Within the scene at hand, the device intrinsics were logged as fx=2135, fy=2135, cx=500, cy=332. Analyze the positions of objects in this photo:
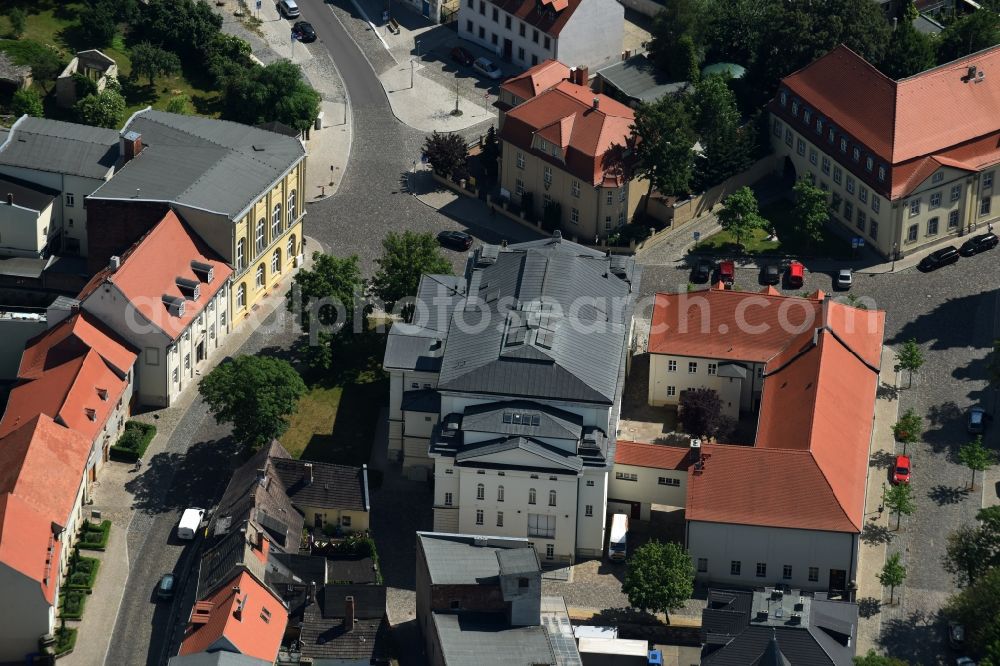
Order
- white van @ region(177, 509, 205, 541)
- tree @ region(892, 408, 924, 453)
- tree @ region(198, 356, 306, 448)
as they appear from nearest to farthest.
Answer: white van @ region(177, 509, 205, 541) < tree @ region(198, 356, 306, 448) < tree @ region(892, 408, 924, 453)

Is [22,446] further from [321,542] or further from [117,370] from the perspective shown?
[321,542]

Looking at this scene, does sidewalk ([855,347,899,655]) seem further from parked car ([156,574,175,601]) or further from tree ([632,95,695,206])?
parked car ([156,574,175,601])

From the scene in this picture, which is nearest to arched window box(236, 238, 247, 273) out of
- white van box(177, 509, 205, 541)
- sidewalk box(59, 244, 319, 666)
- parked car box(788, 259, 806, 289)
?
sidewalk box(59, 244, 319, 666)

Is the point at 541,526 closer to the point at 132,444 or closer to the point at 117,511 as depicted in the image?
the point at 117,511

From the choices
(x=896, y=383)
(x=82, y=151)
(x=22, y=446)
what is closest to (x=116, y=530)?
(x=22, y=446)

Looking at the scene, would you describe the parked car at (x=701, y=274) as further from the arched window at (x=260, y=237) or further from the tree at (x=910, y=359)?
the arched window at (x=260, y=237)

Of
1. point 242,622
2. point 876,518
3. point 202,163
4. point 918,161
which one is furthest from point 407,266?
point 918,161

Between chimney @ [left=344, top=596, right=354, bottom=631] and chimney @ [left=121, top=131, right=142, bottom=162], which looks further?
chimney @ [left=121, top=131, right=142, bottom=162]
